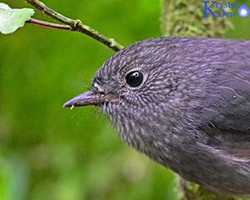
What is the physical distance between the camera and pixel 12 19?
5.04 meters

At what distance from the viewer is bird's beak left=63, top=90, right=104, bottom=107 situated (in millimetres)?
5695

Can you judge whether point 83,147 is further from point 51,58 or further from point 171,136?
point 171,136

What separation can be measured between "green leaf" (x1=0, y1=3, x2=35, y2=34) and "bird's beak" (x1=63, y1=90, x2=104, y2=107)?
2.57 feet

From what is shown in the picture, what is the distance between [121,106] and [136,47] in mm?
357

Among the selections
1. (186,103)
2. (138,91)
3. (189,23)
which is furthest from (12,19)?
(189,23)

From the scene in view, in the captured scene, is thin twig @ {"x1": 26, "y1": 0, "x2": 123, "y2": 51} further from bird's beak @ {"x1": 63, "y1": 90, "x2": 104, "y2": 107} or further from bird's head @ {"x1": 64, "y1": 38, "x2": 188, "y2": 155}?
bird's beak @ {"x1": 63, "y1": 90, "x2": 104, "y2": 107}

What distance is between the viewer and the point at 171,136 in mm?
5590

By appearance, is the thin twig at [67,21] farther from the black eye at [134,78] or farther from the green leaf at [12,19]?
the black eye at [134,78]

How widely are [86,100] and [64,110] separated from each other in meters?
1.13

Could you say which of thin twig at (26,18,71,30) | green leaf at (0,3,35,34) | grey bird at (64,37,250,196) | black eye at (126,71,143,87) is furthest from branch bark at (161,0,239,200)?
green leaf at (0,3,35,34)

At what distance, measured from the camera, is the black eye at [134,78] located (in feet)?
18.6

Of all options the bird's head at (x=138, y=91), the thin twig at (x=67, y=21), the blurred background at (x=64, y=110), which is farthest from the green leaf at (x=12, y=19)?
the blurred background at (x=64, y=110)

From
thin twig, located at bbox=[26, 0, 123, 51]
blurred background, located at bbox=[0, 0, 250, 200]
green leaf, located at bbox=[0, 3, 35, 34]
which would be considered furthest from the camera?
blurred background, located at bbox=[0, 0, 250, 200]

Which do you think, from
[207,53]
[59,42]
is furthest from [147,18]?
[207,53]
